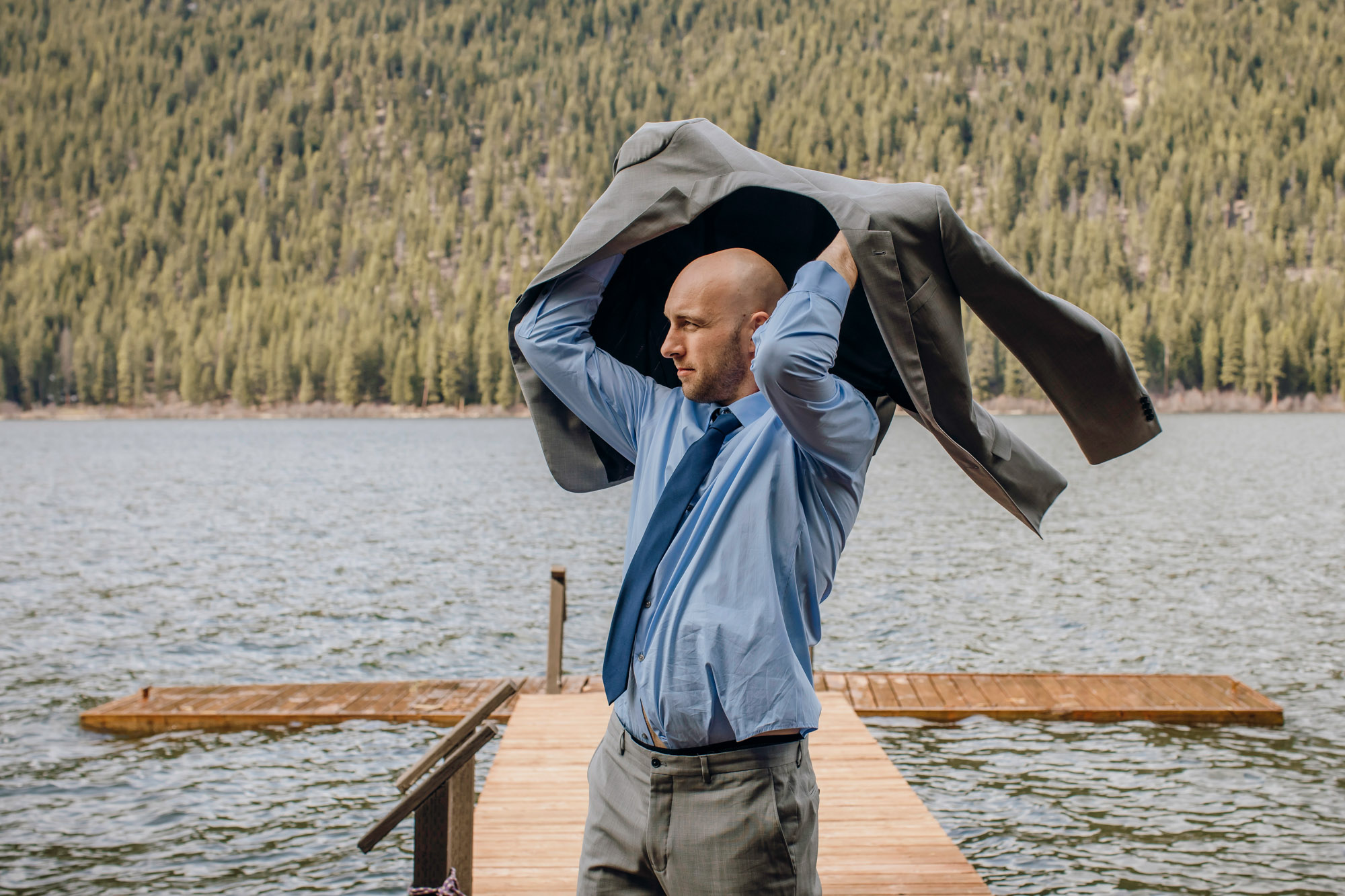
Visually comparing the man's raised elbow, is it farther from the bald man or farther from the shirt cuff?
the shirt cuff

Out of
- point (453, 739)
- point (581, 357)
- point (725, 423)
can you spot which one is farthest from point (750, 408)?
point (453, 739)

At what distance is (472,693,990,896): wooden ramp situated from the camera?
174 inches

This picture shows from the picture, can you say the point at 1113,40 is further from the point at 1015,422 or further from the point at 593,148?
the point at 1015,422

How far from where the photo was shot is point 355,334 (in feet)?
358

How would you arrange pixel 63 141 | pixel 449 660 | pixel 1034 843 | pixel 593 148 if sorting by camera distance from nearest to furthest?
pixel 1034 843 → pixel 449 660 → pixel 593 148 → pixel 63 141

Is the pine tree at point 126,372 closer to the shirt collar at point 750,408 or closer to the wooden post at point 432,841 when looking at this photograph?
the wooden post at point 432,841

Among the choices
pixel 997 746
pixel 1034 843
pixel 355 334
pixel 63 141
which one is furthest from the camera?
pixel 63 141

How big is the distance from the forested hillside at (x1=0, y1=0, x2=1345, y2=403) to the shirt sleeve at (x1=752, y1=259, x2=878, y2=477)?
307ft

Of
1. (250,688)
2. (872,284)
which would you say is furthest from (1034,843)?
(250,688)

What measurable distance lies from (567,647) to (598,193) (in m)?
154

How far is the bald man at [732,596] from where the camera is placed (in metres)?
2.00

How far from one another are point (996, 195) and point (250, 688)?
133781 millimetres

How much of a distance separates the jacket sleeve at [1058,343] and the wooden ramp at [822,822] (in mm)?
1993

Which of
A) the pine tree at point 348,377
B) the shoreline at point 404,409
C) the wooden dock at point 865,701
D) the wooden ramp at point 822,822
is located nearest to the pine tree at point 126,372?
the shoreline at point 404,409
